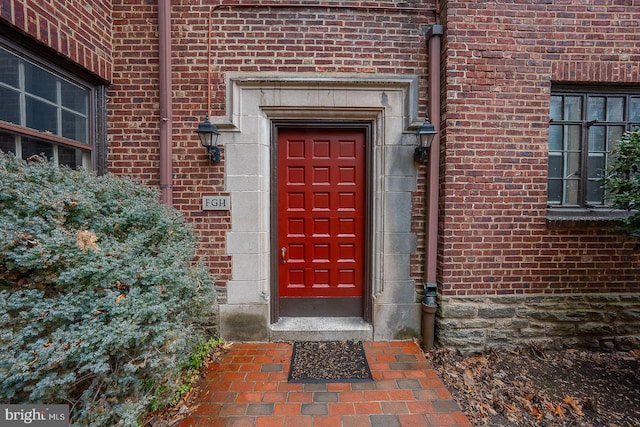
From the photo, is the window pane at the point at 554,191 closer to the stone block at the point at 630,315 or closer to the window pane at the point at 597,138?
the window pane at the point at 597,138

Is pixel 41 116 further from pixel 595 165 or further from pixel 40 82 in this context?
pixel 595 165

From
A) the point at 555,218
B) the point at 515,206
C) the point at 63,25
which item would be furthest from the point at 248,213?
the point at 555,218

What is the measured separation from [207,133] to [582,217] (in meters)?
4.45

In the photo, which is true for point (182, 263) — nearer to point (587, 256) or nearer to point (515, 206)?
point (515, 206)

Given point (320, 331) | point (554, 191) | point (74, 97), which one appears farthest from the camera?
point (554, 191)

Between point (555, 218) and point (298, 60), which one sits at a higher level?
point (298, 60)

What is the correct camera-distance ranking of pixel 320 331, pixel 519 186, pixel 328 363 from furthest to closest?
pixel 320 331
pixel 519 186
pixel 328 363

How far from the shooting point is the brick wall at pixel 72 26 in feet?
8.20

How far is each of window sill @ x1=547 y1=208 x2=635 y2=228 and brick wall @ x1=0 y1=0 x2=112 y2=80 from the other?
5356 millimetres

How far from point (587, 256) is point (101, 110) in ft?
19.4

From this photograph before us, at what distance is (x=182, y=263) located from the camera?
7.82 feet

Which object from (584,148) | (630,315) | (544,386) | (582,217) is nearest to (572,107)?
(584,148)

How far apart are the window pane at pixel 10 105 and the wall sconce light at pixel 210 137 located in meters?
1.48

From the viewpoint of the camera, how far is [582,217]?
3.56m
